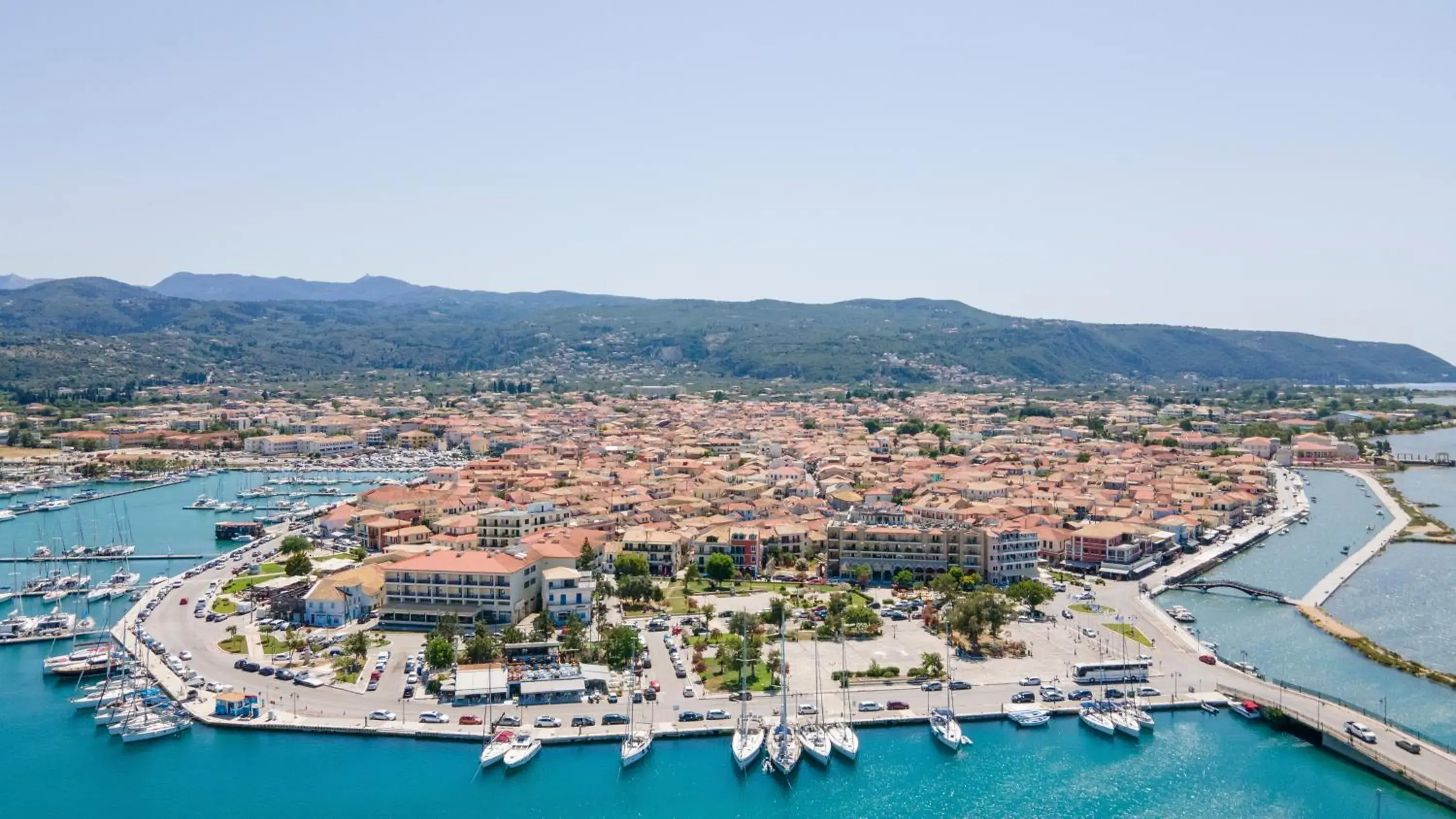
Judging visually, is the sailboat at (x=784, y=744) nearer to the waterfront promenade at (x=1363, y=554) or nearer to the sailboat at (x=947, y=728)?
the sailboat at (x=947, y=728)

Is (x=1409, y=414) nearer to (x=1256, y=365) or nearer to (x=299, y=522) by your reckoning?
(x=1256, y=365)

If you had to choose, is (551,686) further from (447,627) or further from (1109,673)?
(1109,673)

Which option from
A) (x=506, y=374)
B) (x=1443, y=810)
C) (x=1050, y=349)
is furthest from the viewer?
(x=1050, y=349)

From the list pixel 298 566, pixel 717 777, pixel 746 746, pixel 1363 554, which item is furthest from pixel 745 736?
pixel 1363 554

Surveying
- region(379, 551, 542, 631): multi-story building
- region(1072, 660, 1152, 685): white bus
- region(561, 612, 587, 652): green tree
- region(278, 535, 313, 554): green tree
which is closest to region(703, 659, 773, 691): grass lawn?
region(561, 612, 587, 652): green tree

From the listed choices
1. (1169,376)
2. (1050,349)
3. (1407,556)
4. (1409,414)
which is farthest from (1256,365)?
(1407,556)

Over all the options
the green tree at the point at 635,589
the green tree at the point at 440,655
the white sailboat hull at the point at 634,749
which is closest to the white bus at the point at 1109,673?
the white sailboat hull at the point at 634,749
